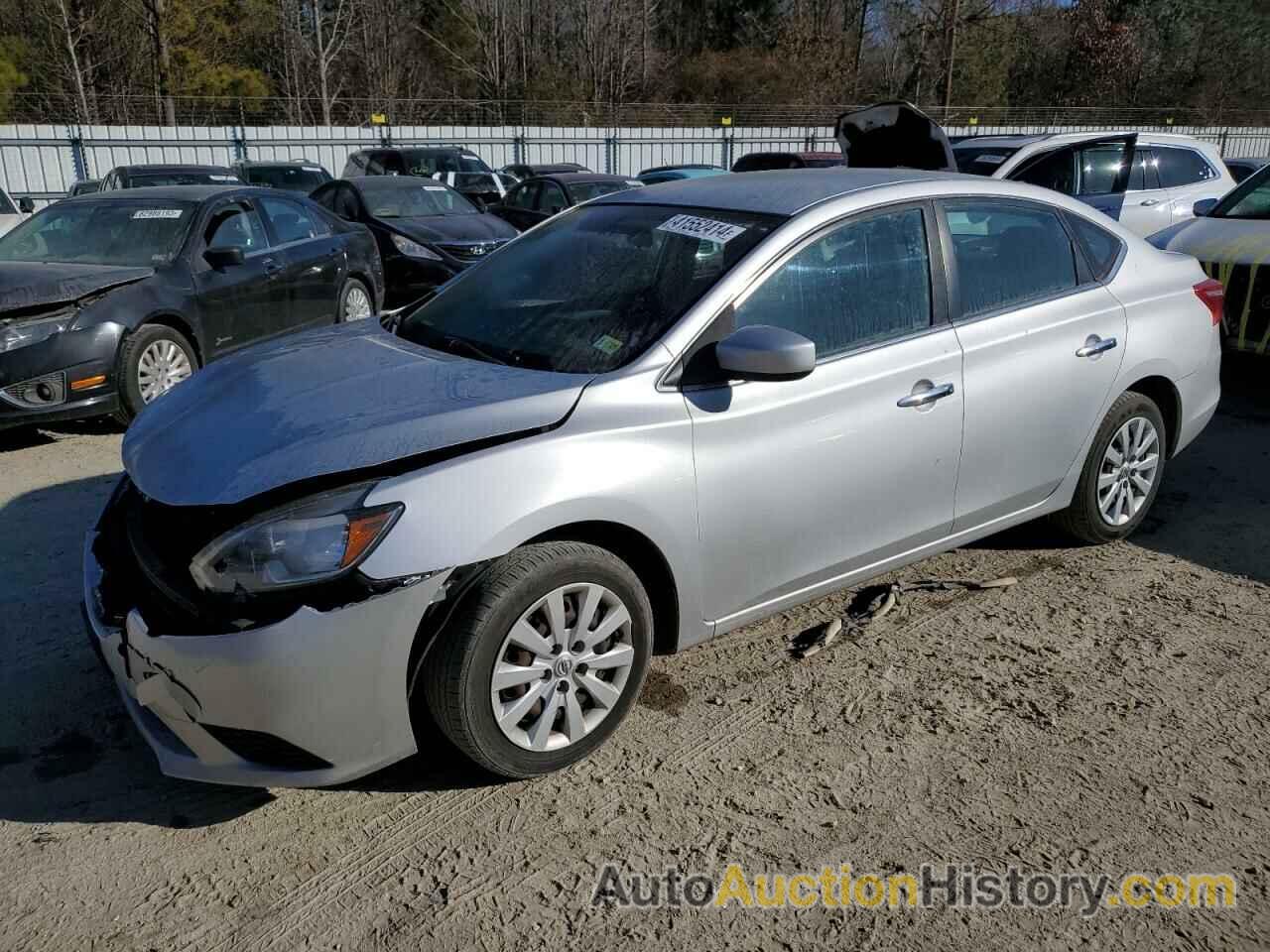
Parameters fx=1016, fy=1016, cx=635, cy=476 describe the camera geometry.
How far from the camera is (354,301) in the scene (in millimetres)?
8672

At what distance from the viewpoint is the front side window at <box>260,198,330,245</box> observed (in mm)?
7828

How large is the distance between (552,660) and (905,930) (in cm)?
112

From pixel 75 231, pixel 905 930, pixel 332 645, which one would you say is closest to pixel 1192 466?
pixel 905 930

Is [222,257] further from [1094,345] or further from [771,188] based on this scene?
[1094,345]

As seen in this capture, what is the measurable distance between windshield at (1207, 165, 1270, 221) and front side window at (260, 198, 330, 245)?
23.5ft

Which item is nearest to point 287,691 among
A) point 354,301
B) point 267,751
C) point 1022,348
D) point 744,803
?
point 267,751

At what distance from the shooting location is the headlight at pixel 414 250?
35.2ft

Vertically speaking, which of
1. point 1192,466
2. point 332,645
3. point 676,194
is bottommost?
point 1192,466

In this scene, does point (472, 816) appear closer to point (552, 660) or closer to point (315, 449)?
point (552, 660)

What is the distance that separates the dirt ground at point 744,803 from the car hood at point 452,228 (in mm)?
7648

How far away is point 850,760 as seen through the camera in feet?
10.0

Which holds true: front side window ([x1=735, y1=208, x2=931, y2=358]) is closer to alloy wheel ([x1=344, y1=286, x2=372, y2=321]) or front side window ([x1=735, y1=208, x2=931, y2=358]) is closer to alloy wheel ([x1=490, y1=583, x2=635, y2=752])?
alloy wheel ([x1=490, y1=583, x2=635, y2=752])

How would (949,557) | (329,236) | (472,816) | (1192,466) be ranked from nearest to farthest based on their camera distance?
(472,816)
(949,557)
(1192,466)
(329,236)

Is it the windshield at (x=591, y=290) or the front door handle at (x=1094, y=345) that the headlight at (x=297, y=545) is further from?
the front door handle at (x=1094, y=345)
